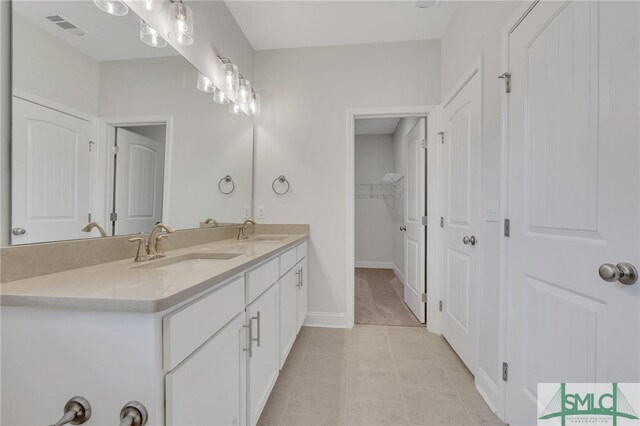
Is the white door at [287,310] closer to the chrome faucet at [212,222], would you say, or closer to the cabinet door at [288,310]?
the cabinet door at [288,310]

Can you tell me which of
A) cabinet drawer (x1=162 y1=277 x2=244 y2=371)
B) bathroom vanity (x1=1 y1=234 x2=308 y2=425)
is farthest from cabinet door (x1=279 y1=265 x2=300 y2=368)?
bathroom vanity (x1=1 y1=234 x2=308 y2=425)

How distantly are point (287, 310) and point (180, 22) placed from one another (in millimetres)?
1768

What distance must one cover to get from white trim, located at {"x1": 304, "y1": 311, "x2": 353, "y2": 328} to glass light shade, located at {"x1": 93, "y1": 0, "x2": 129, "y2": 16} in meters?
2.36

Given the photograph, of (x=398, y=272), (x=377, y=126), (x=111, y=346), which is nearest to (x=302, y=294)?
(x=111, y=346)

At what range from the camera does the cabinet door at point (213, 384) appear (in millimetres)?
664

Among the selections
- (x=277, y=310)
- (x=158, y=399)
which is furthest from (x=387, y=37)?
(x=158, y=399)

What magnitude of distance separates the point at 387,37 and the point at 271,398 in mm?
2882

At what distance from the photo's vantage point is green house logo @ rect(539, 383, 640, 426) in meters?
0.79

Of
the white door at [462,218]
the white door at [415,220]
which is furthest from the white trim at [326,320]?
the white door at [462,218]

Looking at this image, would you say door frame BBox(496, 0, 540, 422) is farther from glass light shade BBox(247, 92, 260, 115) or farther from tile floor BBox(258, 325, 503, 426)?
glass light shade BBox(247, 92, 260, 115)

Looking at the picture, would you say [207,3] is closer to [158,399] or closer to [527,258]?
[158,399]

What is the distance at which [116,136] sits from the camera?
3.67ft

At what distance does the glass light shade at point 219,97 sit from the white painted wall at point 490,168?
1.75m

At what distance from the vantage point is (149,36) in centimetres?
127
